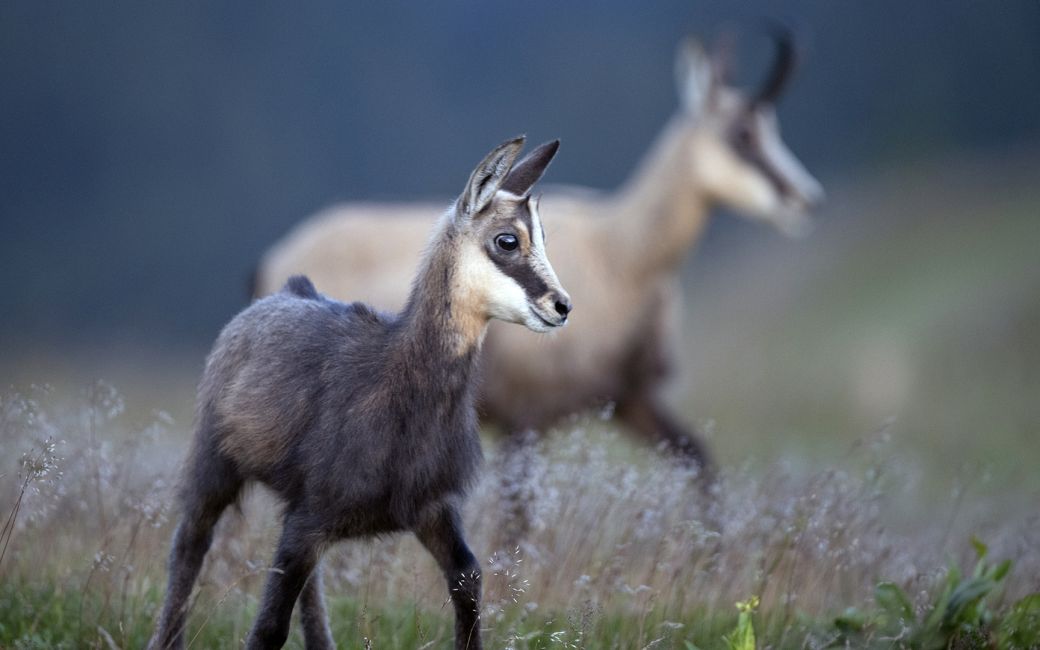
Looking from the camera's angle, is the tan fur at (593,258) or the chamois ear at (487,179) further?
the tan fur at (593,258)

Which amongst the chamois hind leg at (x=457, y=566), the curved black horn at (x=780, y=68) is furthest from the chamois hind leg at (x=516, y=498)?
the curved black horn at (x=780, y=68)

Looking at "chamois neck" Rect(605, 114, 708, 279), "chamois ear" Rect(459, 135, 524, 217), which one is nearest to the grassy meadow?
"chamois neck" Rect(605, 114, 708, 279)

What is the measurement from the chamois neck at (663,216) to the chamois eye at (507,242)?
4911 mm

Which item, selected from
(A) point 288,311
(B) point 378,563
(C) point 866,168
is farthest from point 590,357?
(C) point 866,168

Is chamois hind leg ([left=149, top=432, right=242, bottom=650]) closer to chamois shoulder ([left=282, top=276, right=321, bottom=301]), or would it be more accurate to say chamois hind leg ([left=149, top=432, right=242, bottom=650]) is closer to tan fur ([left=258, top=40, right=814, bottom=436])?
chamois shoulder ([left=282, top=276, right=321, bottom=301])

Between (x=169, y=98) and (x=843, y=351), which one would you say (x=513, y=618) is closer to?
(x=843, y=351)

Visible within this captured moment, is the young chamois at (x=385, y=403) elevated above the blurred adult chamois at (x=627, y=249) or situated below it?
below

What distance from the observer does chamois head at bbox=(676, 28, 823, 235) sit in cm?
916

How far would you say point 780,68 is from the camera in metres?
9.31

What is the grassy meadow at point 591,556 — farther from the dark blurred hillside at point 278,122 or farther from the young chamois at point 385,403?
the dark blurred hillside at point 278,122

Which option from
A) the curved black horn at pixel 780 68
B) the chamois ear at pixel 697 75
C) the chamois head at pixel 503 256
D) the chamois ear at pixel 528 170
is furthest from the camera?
the chamois ear at pixel 697 75

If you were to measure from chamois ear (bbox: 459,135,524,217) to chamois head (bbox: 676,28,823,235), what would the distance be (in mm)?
5059

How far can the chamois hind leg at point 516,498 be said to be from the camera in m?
5.94

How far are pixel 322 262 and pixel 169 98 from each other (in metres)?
10.9
